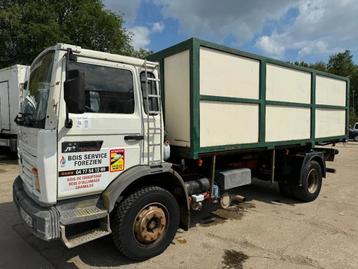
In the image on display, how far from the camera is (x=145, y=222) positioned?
4.03 m

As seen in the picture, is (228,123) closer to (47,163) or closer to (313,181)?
(47,163)

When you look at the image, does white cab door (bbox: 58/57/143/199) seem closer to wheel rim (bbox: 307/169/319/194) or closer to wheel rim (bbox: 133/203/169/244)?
wheel rim (bbox: 133/203/169/244)

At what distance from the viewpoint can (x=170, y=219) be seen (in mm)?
4305

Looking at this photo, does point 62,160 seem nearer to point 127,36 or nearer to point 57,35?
point 57,35

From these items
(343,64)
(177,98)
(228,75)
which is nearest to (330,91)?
(228,75)

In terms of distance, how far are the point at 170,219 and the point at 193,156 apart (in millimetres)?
933

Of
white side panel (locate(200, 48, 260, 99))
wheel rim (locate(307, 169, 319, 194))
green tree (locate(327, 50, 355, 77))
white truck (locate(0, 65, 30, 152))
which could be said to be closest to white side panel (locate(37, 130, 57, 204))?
white side panel (locate(200, 48, 260, 99))

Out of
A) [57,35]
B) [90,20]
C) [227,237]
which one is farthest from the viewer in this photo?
[90,20]

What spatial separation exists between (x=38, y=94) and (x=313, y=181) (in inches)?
239

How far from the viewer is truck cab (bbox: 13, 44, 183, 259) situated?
339cm

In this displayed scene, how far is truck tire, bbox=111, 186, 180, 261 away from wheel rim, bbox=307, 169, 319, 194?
404 cm

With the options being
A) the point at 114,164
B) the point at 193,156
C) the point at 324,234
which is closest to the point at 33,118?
the point at 114,164

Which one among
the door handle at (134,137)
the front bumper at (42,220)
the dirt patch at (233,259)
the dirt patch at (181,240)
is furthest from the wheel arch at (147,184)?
the dirt patch at (233,259)

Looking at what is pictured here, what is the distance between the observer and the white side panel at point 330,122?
738 centimetres
